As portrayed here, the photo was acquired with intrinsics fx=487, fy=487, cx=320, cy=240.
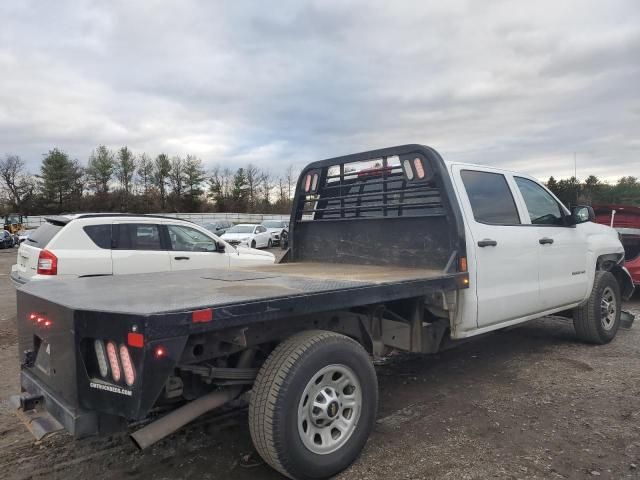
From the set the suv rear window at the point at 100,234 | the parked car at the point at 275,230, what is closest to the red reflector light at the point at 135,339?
the suv rear window at the point at 100,234

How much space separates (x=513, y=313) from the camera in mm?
4535

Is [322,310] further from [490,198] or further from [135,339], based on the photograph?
[490,198]

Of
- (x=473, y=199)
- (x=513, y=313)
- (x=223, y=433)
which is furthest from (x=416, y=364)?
(x=223, y=433)

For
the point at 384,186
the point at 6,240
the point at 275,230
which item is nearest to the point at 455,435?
the point at 384,186

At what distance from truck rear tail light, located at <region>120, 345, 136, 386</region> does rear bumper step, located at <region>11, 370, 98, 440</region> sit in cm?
38

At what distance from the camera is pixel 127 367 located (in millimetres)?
2328

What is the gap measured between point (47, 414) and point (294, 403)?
1418 mm

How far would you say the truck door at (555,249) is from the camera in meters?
4.96

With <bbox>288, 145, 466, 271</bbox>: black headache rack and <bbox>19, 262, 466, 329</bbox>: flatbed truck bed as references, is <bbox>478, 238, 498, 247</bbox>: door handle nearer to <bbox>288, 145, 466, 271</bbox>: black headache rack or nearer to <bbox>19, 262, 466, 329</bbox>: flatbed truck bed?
<bbox>288, 145, 466, 271</bbox>: black headache rack

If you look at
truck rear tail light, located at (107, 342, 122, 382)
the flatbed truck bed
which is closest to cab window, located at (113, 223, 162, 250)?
the flatbed truck bed

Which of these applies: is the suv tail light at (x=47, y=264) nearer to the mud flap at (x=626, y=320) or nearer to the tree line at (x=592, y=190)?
the mud flap at (x=626, y=320)

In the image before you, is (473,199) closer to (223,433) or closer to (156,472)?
(223,433)

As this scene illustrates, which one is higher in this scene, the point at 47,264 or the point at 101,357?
the point at 47,264

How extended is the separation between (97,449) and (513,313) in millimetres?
3640
